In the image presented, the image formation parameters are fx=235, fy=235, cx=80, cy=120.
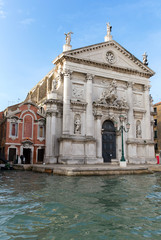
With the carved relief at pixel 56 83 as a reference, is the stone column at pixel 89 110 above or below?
below

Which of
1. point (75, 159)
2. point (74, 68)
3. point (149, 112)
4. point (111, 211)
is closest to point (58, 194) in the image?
point (111, 211)

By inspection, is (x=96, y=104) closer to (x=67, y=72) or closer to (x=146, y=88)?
Answer: (x=67, y=72)

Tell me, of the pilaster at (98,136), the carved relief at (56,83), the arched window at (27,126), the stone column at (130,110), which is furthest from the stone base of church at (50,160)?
the stone column at (130,110)

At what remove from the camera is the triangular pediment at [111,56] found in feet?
87.5

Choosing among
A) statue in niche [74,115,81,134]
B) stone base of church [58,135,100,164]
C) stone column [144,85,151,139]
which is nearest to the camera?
Result: stone base of church [58,135,100,164]

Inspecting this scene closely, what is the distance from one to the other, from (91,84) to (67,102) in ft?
12.4

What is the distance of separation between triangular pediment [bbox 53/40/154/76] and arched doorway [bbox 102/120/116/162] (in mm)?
7413

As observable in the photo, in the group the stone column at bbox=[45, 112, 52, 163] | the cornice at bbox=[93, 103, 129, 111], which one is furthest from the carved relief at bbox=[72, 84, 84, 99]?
the stone column at bbox=[45, 112, 52, 163]

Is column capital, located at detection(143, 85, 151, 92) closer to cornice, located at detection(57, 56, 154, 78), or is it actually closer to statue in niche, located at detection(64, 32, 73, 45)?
cornice, located at detection(57, 56, 154, 78)

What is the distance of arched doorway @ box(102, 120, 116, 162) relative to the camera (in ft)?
88.3

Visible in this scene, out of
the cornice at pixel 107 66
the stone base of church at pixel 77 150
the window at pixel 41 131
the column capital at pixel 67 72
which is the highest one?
the cornice at pixel 107 66

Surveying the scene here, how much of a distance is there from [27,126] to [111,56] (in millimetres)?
13265

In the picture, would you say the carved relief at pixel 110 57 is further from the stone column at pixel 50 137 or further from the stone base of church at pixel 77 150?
the stone base of church at pixel 77 150

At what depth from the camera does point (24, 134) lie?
2552 cm
